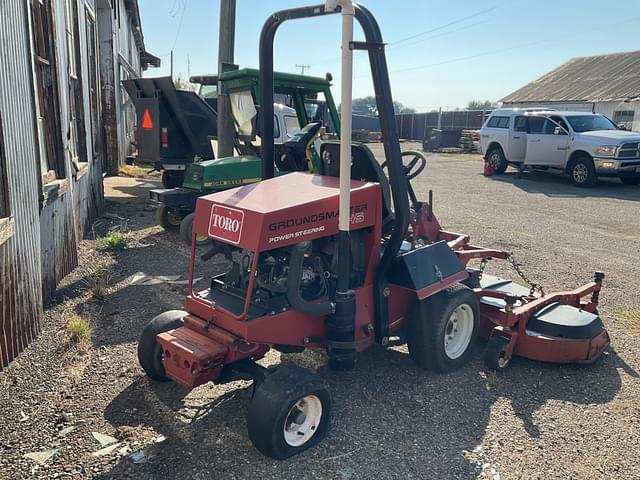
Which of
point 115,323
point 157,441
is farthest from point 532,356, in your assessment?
point 115,323

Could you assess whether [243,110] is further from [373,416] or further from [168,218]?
[373,416]

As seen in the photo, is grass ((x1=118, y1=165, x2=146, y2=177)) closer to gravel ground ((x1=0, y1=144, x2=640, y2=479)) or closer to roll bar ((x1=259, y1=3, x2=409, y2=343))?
gravel ground ((x1=0, y1=144, x2=640, y2=479))

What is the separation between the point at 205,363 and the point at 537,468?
6.39 ft

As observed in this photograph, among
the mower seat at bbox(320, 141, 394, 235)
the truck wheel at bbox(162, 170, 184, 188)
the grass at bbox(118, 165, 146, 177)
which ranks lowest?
the grass at bbox(118, 165, 146, 177)

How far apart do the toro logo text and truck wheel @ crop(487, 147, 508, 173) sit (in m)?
15.1

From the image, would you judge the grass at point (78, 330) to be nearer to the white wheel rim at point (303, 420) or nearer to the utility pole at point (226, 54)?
the white wheel rim at point (303, 420)

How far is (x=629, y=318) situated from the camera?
5277 millimetres

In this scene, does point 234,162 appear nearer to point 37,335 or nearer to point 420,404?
point 37,335

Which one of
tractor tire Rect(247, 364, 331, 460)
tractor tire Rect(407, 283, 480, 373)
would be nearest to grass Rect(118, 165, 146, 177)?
tractor tire Rect(407, 283, 480, 373)

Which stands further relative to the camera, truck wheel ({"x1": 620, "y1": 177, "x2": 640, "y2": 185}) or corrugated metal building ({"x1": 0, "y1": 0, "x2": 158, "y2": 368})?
truck wheel ({"x1": 620, "y1": 177, "x2": 640, "y2": 185})

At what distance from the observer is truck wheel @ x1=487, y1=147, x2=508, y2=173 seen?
56.0ft

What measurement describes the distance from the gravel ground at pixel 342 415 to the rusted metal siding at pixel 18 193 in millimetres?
256

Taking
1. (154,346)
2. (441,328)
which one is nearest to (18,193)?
(154,346)

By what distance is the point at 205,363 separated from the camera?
3191mm
